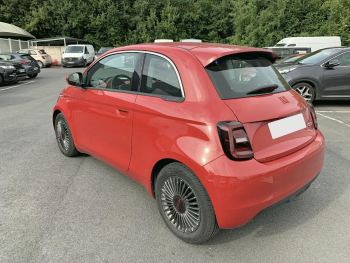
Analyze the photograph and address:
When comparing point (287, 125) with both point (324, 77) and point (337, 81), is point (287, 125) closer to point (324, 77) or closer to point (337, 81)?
point (324, 77)

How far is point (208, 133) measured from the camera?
2.79 m

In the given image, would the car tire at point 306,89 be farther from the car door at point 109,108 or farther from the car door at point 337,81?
the car door at point 109,108

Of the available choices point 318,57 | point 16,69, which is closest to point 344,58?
point 318,57

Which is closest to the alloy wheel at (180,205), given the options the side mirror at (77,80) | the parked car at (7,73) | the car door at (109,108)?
the car door at (109,108)

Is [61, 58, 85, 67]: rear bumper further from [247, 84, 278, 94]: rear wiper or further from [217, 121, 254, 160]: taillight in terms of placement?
[217, 121, 254, 160]: taillight

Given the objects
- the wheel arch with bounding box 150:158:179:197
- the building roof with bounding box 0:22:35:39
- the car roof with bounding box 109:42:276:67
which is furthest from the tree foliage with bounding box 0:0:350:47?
the wheel arch with bounding box 150:158:179:197

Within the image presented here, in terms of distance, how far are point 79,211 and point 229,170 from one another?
179 centimetres

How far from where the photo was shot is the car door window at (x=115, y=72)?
3.71 metres

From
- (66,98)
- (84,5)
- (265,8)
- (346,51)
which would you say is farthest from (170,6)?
(66,98)

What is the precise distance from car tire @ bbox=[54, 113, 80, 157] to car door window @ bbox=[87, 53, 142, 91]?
994 mm

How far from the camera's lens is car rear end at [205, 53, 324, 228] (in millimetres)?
2738

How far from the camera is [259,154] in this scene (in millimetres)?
2852

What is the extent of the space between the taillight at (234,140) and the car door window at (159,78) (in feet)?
1.88

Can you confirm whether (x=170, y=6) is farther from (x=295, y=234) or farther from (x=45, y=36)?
(x=295, y=234)
